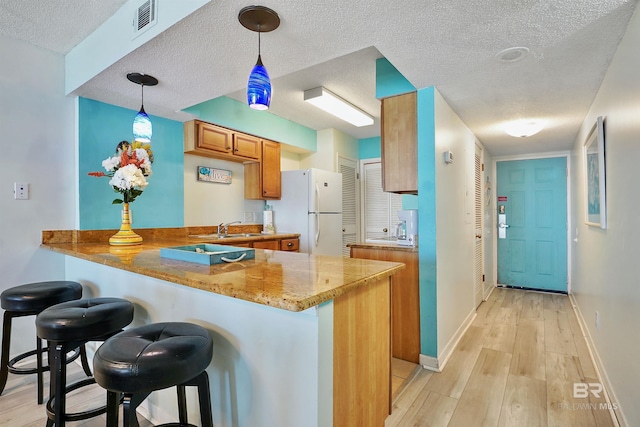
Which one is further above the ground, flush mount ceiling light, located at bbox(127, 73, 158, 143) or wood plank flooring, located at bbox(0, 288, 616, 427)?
flush mount ceiling light, located at bbox(127, 73, 158, 143)

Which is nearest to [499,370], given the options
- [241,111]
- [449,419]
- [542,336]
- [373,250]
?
[449,419]

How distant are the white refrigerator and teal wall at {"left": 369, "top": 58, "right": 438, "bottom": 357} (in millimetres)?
1790

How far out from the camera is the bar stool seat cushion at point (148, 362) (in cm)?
98

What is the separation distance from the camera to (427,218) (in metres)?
2.37

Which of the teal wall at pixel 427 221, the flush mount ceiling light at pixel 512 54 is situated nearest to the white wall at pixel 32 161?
the teal wall at pixel 427 221

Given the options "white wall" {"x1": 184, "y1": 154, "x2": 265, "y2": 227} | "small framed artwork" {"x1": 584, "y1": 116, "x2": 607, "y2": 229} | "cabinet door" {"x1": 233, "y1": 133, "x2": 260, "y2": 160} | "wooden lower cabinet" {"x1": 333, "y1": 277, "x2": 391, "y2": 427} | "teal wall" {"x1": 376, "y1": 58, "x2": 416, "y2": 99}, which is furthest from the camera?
"cabinet door" {"x1": 233, "y1": 133, "x2": 260, "y2": 160}

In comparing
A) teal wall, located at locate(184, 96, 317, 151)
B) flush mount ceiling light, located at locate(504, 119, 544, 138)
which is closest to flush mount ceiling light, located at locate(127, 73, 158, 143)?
teal wall, located at locate(184, 96, 317, 151)

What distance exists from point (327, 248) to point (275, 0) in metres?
3.18

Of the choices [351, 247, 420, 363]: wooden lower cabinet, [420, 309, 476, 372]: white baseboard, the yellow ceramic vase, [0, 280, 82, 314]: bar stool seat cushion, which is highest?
the yellow ceramic vase

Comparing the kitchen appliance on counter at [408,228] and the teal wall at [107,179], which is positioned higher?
the teal wall at [107,179]

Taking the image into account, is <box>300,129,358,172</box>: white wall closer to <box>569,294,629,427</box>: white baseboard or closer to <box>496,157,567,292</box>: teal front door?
<box>496,157,567,292</box>: teal front door

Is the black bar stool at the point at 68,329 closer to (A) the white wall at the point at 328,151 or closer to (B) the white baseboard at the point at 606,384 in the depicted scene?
(B) the white baseboard at the point at 606,384

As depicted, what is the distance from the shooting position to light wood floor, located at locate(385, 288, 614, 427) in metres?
1.79

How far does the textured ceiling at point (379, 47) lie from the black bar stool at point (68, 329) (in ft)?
4.79
